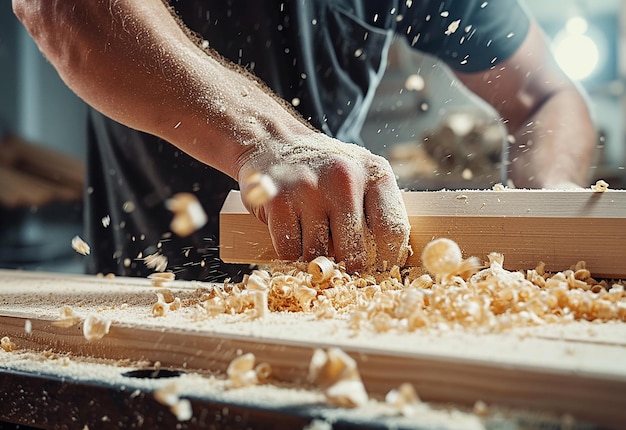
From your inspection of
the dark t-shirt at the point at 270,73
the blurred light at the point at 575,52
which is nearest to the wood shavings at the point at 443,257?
the dark t-shirt at the point at 270,73

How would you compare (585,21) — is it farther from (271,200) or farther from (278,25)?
(271,200)

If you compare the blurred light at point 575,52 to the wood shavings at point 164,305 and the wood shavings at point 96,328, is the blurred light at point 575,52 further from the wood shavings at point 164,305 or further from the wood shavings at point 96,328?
the wood shavings at point 96,328

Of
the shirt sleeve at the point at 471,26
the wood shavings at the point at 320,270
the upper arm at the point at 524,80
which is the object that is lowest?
the wood shavings at the point at 320,270

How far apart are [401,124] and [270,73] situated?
2797 millimetres

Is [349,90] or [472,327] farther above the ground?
[349,90]

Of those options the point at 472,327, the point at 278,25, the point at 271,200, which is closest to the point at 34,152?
the point at 278,25

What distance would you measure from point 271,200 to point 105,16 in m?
0.52

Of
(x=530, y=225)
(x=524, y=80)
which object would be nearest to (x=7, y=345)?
(x=530, y=225)

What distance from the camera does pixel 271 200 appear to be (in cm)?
104

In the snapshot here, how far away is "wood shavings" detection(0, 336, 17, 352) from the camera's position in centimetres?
89

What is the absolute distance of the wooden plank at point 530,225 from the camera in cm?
102

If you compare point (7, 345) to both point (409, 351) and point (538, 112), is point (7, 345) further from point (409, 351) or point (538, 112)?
point (538, 112)

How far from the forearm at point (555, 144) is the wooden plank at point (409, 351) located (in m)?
1.22

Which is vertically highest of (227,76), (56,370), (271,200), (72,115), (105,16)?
(72,115)
